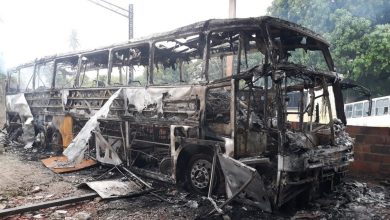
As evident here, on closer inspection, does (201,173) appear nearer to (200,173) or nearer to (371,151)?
(200,173)

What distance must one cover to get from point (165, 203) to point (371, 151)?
16.9 ft

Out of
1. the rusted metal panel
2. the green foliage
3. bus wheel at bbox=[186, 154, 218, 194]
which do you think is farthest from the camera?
the green foliage

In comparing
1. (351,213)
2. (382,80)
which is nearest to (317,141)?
(351,213)

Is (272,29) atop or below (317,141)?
atop

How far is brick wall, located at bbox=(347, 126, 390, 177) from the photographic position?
7.28 metres

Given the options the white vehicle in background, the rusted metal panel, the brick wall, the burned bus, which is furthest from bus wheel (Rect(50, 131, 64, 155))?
the white vehicle in background

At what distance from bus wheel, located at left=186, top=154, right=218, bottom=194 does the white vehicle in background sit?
7377mm

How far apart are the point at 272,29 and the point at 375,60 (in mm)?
11960

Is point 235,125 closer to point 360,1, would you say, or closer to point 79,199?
point 79,199

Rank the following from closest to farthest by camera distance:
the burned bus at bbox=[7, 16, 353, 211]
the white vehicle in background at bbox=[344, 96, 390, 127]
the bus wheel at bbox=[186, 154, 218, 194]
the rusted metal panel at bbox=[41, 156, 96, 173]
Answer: the burned bus at bbox=[7, 16, 353, 211]
the bus wheel at bbox=[186, 154, 218, 194]
the rusted metal panel at bbox=[41, 156, 96, 173]
the white vehicle in background at bbox=[344, 96, 390, 127]

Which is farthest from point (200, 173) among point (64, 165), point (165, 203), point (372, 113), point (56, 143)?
point (372, 113)

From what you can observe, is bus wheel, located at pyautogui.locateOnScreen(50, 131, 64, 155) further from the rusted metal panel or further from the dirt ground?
the dirt ground

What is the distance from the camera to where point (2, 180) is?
6.98 meters

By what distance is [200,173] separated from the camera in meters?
5.85
